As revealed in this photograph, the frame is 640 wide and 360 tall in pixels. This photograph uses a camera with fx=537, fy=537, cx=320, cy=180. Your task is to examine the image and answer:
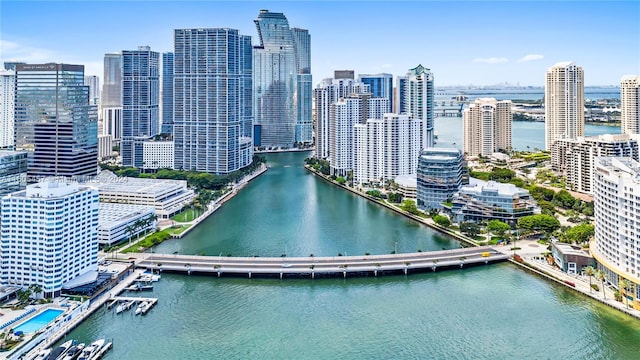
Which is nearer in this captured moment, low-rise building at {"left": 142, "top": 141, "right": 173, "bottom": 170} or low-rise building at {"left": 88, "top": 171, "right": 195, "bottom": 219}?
low-rise building at {"left": 88, "top": 171, "right": 195, "bottom": 219}

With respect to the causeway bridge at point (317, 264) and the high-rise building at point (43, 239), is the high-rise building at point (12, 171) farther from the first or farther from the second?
the causeway bridge at point (317, 264)

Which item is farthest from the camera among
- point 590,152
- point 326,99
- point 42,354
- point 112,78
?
point 112,78

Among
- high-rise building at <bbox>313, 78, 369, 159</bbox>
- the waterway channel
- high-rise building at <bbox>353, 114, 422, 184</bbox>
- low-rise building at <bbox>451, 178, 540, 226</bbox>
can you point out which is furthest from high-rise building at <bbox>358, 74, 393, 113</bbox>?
the waterway channel

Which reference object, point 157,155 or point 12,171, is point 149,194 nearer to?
point 12,171

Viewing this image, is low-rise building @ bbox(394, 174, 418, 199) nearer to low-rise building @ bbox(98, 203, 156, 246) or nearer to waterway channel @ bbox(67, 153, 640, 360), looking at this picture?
waterway channel @ bbox(67, 153, 640, 360)

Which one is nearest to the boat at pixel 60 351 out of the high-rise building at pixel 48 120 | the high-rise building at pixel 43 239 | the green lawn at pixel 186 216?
→ the high-rise building at pixel 43 239

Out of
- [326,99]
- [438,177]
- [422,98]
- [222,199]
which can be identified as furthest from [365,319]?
[326,99]
